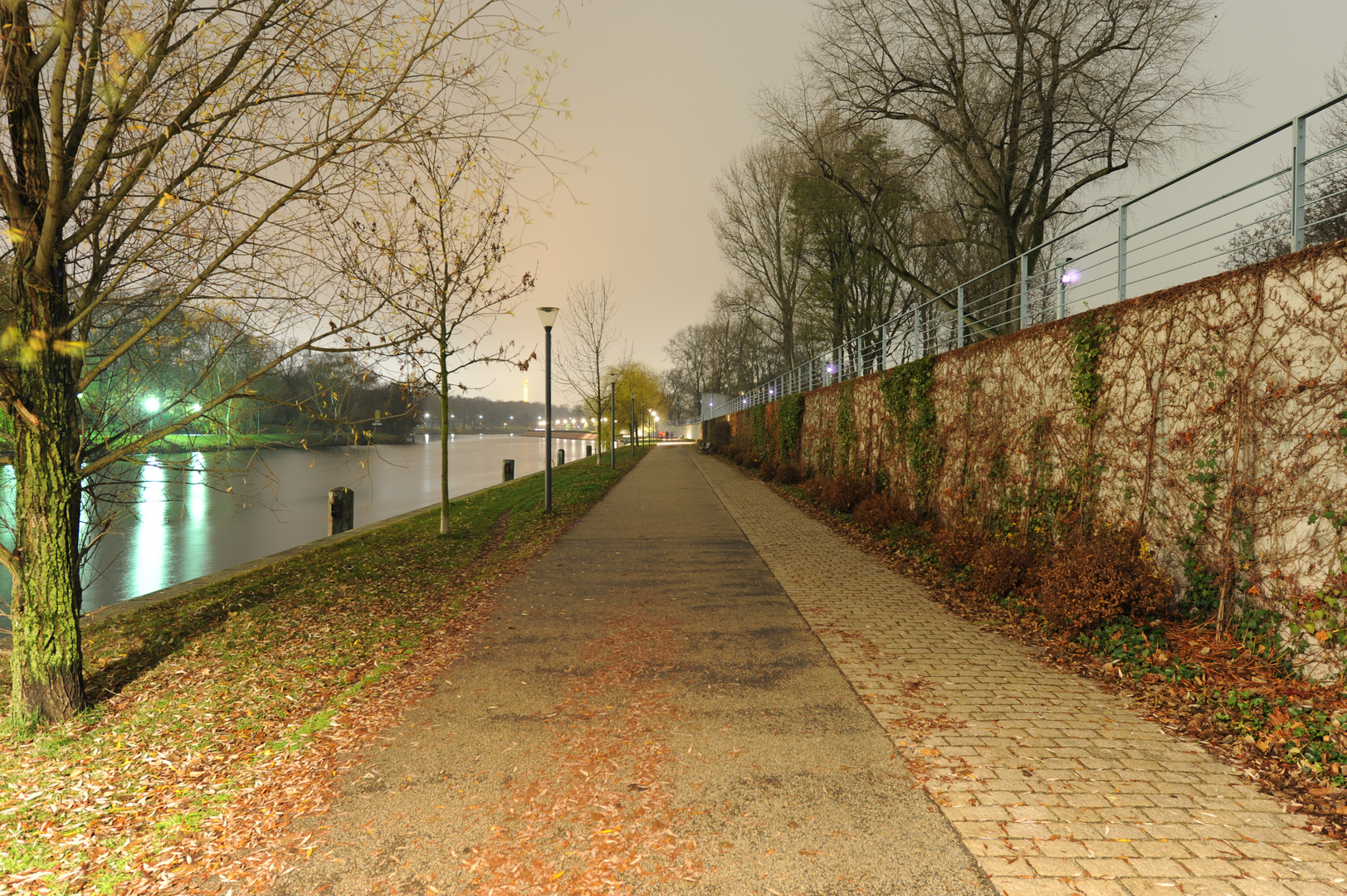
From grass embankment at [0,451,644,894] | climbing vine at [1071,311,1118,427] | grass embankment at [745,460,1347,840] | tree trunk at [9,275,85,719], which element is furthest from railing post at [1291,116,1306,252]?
tree trunk at [9,275,85,719]

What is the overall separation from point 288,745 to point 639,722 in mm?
2057

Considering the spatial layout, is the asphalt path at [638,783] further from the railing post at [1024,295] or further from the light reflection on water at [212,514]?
the railing post at [1024,295]

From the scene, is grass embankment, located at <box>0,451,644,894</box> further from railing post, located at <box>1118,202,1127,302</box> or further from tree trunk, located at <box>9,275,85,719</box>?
railing post, located at <box>1118,202,1127,302</box>

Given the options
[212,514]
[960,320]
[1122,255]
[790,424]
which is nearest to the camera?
[1122,255]

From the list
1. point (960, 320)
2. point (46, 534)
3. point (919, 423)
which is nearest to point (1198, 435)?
point (960, 320)

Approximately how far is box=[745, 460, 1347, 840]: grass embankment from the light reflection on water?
4886 mm

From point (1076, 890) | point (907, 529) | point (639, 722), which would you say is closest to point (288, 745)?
point (639, 722)

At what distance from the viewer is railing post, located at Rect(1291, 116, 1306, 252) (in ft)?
16.6

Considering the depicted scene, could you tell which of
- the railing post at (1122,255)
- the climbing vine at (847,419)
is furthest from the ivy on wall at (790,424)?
the railing post at (1122,255)

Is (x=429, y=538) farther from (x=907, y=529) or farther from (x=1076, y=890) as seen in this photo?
(x=1076, y=890)

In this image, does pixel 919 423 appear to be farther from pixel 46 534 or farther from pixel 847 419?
pixel 46 534

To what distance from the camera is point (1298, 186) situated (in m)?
5.08

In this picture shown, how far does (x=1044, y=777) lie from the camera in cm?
360

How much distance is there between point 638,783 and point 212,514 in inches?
915
